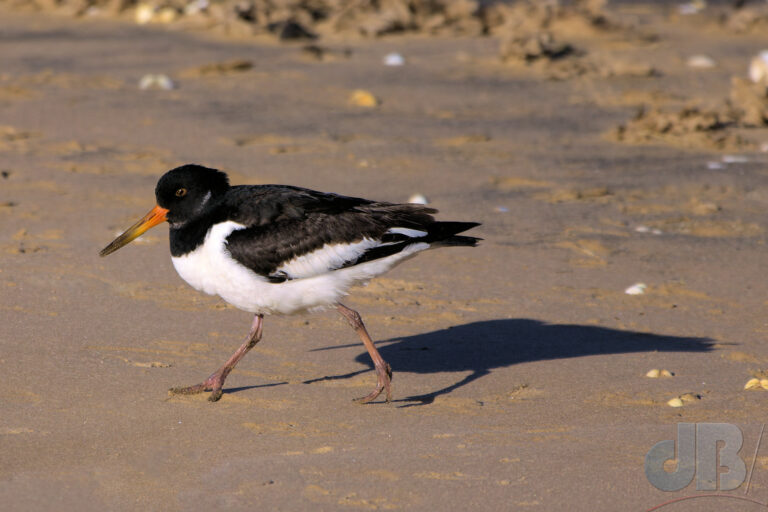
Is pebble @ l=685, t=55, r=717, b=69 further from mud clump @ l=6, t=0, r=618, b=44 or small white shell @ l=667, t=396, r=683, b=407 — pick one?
small white shell @ l=667, t=396, r=683, b=407

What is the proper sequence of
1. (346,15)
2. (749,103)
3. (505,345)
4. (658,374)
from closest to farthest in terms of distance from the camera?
(658,374) < (505,345) < (749,103) < (346,15)

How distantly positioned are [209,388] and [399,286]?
1.97 meters

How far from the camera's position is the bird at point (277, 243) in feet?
16.9

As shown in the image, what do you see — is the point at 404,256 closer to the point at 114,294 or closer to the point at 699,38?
the point at 114,294

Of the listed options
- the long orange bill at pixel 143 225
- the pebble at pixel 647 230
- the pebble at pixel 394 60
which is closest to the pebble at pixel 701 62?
the pebble at pixel 394 60

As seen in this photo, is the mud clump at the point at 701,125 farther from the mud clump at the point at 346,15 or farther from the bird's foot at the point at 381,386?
the bird's foot at the point at 381,386

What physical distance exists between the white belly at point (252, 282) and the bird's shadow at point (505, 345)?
580 millimetres

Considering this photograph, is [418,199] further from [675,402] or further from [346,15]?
[346,15]

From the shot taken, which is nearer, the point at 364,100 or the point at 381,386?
the point at 381,386

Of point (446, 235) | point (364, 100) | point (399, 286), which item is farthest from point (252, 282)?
point (364, 100)

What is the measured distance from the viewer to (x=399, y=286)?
22.5ft

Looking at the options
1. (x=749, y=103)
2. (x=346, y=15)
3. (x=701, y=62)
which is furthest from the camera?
(x=346, y=15)

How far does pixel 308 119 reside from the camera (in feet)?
32.8

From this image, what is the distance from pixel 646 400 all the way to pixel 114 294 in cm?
331
